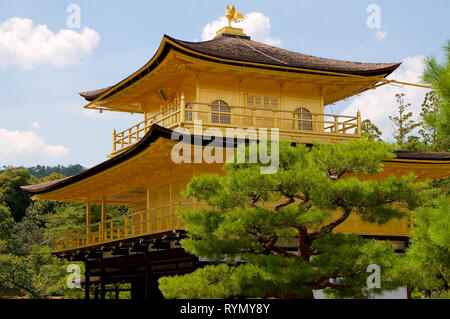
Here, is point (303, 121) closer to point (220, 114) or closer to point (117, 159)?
point (220, 114)

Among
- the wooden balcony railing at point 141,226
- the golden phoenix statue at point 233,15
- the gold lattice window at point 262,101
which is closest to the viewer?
the wooden balcony railing at point 141,226

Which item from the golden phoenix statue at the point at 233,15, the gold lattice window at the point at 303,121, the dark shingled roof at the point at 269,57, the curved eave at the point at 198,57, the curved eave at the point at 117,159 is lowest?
the curved eave at the point at 117,159

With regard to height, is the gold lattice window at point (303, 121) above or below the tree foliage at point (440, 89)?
above

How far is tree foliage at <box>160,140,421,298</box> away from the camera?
1272cm

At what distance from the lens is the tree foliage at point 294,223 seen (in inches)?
501

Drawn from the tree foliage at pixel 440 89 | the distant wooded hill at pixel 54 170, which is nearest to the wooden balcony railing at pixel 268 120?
the tree foliage at pixel 440 89

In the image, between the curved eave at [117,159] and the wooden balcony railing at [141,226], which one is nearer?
the curved eave at [117,159]

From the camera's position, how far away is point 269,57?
2125 cm

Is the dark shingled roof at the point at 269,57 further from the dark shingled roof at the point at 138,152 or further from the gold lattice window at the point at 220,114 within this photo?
the dark shingled roof at the point at 138,152

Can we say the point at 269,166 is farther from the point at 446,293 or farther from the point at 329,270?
the point at 446,293

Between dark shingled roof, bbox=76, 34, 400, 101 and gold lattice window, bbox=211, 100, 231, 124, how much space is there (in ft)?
4.93

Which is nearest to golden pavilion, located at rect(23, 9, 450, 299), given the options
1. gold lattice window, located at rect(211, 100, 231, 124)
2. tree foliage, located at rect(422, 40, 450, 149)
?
gold lattice window, located at rect(211, 100, 231, 124)

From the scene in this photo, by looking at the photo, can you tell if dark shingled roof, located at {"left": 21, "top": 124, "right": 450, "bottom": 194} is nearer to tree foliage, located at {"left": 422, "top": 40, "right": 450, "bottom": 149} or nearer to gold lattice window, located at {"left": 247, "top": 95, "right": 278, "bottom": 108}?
gold lattice window, located at {"left": 247, "top": 95, "right": 278, "bottom": 108}

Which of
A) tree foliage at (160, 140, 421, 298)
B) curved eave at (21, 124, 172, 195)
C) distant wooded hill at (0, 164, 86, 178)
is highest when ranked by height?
distant wooded hill at (0, 164, 86, 178)
